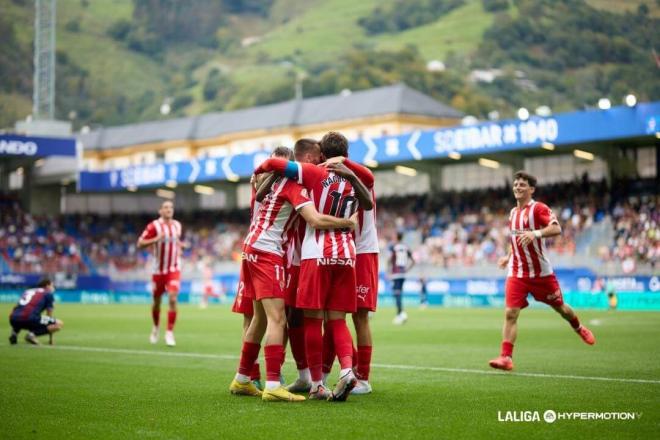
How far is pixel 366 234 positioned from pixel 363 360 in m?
1.33

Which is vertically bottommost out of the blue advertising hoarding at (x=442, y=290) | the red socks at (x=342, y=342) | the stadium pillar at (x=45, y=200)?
the blue advertising hoarding at (x=442, y=290)

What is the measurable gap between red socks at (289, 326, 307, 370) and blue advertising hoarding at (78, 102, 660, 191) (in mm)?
24075

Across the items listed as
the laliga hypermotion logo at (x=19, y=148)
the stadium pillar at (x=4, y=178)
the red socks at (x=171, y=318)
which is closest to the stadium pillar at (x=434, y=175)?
the laliga hypermotion logo at (x=19, y=148)

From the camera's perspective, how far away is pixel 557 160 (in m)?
46.3

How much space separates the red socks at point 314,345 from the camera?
367 inches

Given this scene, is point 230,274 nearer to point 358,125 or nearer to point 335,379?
point 358,125

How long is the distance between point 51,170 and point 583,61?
49.3 meters

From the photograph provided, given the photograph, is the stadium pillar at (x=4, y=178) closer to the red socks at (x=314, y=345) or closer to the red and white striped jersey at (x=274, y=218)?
the red and white striped jersey at (x=274, y=218)

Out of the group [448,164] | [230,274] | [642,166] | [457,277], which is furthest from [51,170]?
[642,166]

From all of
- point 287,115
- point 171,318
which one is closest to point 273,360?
point 171,318

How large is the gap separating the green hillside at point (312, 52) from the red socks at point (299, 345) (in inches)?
1952

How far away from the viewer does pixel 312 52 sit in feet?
474

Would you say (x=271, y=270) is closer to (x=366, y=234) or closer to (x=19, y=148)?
(x=366, y=234)

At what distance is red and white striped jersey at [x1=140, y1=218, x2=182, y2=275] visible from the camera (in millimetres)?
18219
